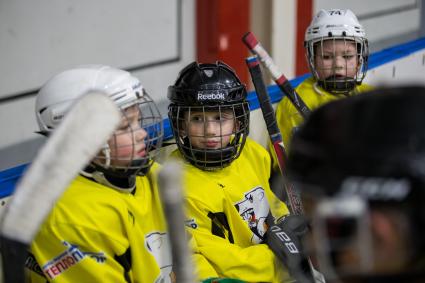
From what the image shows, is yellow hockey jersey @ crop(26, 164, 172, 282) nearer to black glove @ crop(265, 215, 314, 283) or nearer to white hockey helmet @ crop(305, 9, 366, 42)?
black glove @ crop(265, 215, 314, 283)

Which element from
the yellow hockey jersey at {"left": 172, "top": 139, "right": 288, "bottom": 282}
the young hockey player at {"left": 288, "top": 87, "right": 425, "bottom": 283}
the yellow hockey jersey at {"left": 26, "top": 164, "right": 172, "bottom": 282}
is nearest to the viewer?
the young hockey player at {"left": 288, "top": 87, "right": 425, "bottom": 283}

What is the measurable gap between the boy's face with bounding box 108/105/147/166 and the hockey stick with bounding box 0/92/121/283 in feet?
2.08

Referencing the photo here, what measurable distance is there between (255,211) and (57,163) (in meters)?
1.30

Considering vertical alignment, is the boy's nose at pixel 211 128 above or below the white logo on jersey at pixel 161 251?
above

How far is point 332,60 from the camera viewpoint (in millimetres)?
3059

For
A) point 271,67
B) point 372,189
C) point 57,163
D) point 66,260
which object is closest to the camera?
point 372,189

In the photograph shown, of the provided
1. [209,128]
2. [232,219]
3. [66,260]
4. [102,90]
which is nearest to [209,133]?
[209,128]

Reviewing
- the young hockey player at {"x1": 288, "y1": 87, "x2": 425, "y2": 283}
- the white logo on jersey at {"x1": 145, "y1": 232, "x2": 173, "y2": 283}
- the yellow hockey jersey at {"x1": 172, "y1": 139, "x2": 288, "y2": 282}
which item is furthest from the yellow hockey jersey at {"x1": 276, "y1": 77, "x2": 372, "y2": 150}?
the young hockey player at {"x1": 288, "y1": 87, "x2": 425, "y2": 283}

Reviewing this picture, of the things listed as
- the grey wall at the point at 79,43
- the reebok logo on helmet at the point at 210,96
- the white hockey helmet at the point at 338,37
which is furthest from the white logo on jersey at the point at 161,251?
the grey wall at the point at 79,43

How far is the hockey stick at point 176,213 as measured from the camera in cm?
98

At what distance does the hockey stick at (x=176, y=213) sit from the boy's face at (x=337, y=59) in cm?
201

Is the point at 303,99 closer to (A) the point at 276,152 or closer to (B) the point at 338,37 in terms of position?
(B) the point at 338,37

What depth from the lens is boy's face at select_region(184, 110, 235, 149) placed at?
231 centimetres

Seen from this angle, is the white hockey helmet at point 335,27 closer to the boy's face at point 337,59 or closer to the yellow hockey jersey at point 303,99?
the boy's face at point 337,59
